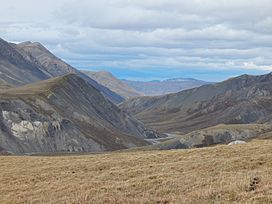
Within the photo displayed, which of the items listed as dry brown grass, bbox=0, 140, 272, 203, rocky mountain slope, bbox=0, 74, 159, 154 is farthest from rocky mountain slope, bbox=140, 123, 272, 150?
dry brown grass, bbox=0, 140, 272, 203

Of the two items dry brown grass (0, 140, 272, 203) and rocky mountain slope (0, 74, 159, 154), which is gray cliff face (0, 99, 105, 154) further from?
dry brown grass (0, 140, 272, 203)

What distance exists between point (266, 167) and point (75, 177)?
38.3 ft

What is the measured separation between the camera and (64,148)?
146 m

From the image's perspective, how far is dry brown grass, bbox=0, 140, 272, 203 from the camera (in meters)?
18.5

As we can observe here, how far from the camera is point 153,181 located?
2323cm

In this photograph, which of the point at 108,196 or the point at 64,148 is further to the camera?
the point at 64,148

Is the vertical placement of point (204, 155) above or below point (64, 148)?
above

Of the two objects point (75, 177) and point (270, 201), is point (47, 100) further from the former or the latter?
point (270, 201)

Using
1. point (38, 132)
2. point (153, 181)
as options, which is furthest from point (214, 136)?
point (153, 181)

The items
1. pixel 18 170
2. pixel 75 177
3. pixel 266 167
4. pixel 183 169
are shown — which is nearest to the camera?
pixel 266 167

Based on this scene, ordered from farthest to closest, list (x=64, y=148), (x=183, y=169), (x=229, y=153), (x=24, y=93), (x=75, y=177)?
(x=24, y=93) → (x=64, y=148) → (x=229, y=153) → (x=75, y=177) → (x=183, y=169)

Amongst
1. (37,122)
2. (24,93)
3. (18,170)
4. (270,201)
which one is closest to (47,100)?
(24,93)

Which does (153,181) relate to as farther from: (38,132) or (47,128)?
(47,128)

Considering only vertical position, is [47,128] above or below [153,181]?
below
